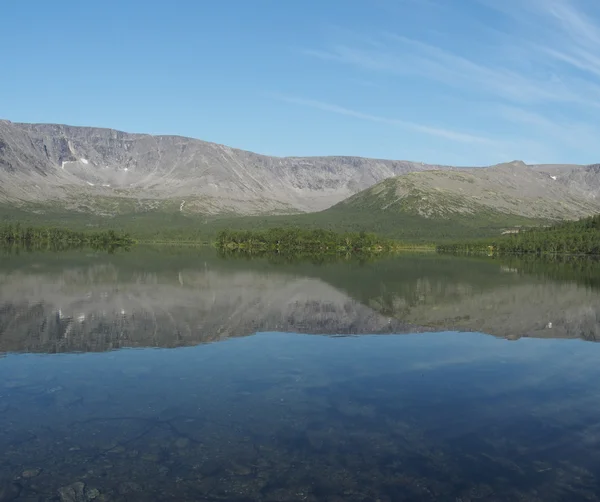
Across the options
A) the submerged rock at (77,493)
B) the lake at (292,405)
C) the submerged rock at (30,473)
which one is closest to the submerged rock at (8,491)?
the lake at (292,405)

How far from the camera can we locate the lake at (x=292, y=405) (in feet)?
49.9

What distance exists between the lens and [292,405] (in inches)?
852

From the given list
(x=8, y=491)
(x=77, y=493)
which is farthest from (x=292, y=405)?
(x=8, y=491)

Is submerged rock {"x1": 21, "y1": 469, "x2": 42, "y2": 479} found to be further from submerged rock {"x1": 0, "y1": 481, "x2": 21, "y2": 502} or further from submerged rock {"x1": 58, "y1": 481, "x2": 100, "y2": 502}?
submerged rock {"x1": 58, "y1": 481, "x2": 100, "y2": 502}

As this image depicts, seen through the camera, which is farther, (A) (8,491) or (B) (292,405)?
(B) (292,405)

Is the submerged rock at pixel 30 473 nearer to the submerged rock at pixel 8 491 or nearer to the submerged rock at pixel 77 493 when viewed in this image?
the submerged rock at pixel 8 491

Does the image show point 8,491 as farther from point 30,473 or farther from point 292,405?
point 292,405

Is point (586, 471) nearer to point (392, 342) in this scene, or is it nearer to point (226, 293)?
point (392, 342)

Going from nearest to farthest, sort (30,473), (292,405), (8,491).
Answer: (8,491) → (30,473) → (292,405)

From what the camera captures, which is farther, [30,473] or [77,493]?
[30,473]

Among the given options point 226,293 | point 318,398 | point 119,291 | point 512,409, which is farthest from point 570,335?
point 119,291

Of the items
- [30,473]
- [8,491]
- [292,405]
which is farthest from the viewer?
[292,405]

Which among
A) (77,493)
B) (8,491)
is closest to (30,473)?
(8,491)

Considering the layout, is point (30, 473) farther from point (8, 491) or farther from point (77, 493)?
point (77, 493)
